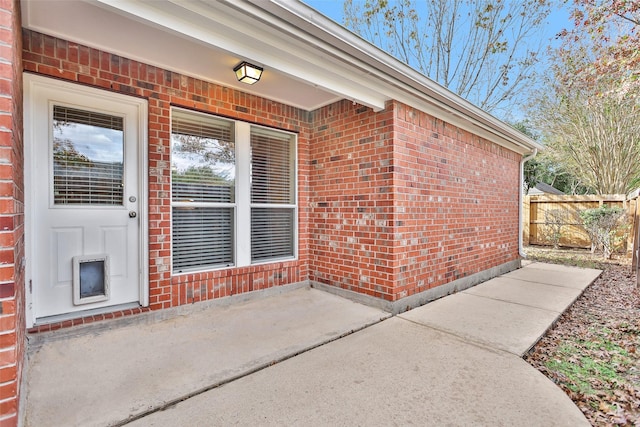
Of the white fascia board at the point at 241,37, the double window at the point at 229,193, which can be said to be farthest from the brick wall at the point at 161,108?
the white fascia board at the point at 241,37

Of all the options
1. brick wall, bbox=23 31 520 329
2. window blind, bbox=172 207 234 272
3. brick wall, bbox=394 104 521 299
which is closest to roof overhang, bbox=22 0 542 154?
brick wall, bbox=23 31 520 329

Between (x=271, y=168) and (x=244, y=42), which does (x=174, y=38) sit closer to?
(x=244, y=42)

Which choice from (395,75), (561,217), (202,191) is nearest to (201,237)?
(202,191)

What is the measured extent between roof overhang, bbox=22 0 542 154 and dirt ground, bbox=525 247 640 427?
296 cm

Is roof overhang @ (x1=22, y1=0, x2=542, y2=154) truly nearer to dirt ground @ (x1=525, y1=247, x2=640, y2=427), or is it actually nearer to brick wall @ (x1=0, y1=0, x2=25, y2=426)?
brick wall @ (x1=0, y1=0, x2=25, y2=426)

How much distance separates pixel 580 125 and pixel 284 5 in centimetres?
1240

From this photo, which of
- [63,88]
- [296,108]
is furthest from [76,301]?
[296,108]

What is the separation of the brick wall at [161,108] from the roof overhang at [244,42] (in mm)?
105

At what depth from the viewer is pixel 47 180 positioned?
103 inches

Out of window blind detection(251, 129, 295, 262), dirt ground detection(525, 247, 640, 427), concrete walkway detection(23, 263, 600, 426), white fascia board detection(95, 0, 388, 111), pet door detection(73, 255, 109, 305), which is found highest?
white fascia board detection(95, 0, 388, 111)

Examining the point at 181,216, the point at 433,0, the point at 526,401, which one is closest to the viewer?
the point at 526,401

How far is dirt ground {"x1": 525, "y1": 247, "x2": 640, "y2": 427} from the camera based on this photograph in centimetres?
198

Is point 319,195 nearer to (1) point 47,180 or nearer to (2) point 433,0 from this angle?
(1) point 47,180

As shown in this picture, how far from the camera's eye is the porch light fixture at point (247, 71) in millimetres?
2941
